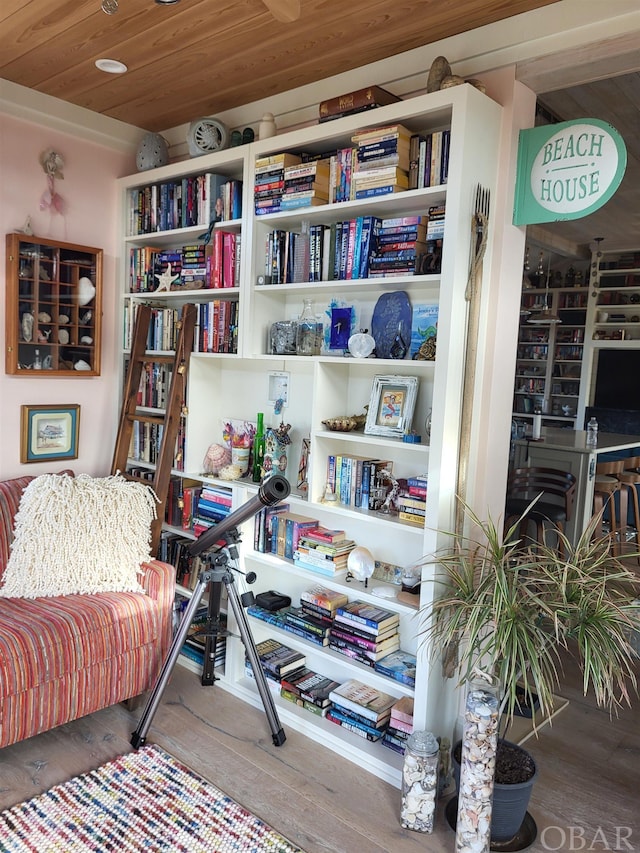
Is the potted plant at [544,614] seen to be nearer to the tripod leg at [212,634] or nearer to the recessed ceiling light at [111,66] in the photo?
the tripod leg at [212,634]

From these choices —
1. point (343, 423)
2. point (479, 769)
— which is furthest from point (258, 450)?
point (479, 769)

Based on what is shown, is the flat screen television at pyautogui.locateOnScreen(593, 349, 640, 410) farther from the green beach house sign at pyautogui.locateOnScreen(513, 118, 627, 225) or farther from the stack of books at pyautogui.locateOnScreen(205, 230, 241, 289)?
the stack of books at pyautogui.locateOnScreen(205, 230, 241, 289)

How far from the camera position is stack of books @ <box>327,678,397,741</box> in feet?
7.84

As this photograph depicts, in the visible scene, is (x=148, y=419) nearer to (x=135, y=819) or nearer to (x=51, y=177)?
(x=51, y=177)

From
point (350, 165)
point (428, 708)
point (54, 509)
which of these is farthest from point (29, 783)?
point (350, 165)

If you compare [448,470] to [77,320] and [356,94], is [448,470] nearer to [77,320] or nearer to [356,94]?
[356,94]

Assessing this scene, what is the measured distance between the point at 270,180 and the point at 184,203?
0.60 meters

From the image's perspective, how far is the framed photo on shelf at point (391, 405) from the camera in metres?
2.33

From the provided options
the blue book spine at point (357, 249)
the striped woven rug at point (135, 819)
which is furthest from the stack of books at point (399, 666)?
the blue book spine at point (357, 249)

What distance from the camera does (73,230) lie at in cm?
313

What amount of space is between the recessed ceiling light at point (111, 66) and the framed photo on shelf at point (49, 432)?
1.50 m

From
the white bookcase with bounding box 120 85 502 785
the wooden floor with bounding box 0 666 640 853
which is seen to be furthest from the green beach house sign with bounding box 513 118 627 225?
the wooden floor with bounding box 0 666 640 853

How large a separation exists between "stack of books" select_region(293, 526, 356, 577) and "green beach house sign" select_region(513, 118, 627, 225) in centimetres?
135

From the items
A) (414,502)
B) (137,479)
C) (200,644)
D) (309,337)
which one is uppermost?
(309,337)
